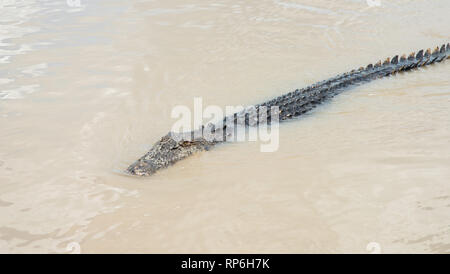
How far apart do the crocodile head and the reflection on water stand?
0.38ft

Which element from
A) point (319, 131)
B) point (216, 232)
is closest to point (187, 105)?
point (319, 131)

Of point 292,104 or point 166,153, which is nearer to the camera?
point 166,153

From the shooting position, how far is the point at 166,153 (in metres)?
4.79

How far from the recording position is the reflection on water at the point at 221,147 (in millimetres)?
3672

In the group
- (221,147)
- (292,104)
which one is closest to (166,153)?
(221,147)

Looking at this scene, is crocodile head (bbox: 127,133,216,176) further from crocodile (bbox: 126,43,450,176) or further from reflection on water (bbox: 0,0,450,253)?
reflection on water (bbox: 0,0,450,253)

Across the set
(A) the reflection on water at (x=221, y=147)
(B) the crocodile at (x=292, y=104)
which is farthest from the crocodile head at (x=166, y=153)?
(A) the reflection on water at (x=221, y=147)

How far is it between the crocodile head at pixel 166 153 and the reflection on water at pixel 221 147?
0.12m

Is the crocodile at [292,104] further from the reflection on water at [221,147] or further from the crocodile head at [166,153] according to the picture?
the reflection on water at [221,147]

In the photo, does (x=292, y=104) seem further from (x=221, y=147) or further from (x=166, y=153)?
(x=166, y=153)

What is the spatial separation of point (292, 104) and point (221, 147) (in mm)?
1378
